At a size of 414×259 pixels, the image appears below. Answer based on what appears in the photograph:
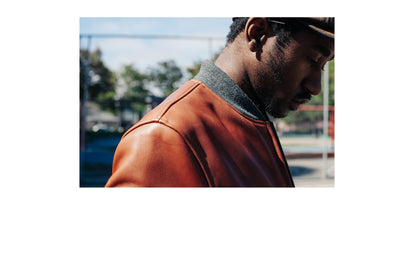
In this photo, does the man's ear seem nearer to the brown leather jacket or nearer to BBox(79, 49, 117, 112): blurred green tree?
the brown leather jacket

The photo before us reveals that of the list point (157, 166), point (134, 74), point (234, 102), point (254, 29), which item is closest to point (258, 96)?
point (234, 102)

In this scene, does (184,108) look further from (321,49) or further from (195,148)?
(321,49)

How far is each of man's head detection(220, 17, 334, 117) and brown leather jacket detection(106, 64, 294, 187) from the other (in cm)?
18

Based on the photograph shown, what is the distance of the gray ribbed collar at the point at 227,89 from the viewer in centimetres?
145

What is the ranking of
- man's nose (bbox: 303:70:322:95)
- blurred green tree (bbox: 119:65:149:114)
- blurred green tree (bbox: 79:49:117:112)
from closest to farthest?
man's nose (bbox: 303:70:322:95)
blurred green tree (bbox: 119:65:149:114)
blurred green tree (bbox: 79:49:117:112)

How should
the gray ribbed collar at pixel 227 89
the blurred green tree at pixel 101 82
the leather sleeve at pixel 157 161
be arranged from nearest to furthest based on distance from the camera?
the leather sleeve at pixel 157 161 < the gray ribbed collar at pixel 227 89 < the blurred green tree at pixel 101 82

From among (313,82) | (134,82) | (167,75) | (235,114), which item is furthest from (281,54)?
(134,82)

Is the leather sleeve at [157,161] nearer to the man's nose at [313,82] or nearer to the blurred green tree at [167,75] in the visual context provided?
the man's nose at [313,82]

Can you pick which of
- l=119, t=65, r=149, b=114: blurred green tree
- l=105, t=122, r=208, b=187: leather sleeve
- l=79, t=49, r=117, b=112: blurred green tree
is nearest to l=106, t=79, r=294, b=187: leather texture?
l=105, t=122, r=208, b=187: leather sleeve

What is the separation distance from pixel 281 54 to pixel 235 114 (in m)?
0.37

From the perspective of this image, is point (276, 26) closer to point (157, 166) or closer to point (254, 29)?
point (254, 29)

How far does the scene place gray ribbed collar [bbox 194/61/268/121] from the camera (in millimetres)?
1453

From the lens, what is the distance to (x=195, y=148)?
1279mm

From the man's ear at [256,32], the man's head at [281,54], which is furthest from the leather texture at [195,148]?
the man's ear at [256,32]
